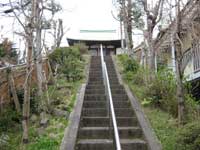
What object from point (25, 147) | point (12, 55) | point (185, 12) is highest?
point (185, 12)

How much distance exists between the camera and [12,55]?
1669 centimetres

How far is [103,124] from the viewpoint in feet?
28.8


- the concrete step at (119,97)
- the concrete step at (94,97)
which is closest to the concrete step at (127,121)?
the concrete step at (119,97)

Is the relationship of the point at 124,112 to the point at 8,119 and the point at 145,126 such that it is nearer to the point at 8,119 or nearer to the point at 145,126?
the point at 145,126

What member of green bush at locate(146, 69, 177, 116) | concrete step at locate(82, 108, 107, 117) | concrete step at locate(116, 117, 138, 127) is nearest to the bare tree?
green bush at locate(146, 69, 177, 116)

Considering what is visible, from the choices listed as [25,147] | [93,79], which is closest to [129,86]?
[93,79]

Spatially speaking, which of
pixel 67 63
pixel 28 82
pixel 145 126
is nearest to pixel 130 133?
pixel 145 126

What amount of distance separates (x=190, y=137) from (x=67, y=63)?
31.1 feet

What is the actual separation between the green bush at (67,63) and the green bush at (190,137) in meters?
8.07

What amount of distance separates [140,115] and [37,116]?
2724 millimetres

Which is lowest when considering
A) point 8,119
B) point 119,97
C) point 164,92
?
point 8,119

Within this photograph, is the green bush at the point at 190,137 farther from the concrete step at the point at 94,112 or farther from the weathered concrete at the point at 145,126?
the concrete step at the point at 94,112

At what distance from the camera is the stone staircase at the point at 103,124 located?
7.39m

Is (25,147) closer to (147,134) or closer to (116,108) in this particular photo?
(147,134)
